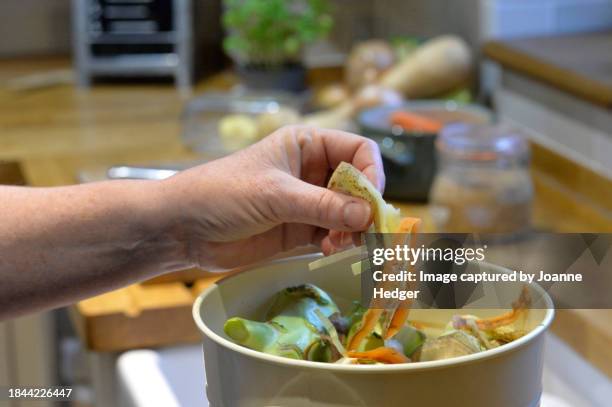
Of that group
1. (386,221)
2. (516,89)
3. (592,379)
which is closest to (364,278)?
(386,221)

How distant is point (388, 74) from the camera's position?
5.83 feet

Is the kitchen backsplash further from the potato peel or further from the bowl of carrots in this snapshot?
the potato peel

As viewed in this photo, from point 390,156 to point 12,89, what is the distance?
1.06 meters

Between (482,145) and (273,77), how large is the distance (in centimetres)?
82

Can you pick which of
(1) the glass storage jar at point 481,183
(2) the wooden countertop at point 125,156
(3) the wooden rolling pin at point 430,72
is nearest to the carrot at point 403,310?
(2) the wooden countertop at point 125,156

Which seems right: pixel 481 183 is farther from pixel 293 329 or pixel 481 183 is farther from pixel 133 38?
pixel 133 38

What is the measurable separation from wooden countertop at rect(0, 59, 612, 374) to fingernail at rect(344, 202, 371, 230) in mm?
378

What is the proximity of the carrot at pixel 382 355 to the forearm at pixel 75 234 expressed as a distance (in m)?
0.17

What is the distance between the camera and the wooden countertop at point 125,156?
997 millimetres

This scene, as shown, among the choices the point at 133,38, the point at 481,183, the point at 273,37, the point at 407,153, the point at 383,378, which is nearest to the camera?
the point at 383,378

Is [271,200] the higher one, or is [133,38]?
[271,200]

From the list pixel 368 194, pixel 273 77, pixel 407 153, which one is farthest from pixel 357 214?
pixel 273 77

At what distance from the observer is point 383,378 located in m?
0.44

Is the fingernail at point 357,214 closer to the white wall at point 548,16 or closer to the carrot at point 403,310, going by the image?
the carrot at point 403,310
